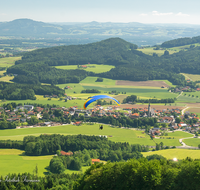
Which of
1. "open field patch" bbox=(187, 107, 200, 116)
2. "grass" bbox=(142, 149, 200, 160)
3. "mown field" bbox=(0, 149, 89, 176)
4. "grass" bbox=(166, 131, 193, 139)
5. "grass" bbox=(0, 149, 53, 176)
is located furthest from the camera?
"open field patch" bbox=(187, 107, 200, 116)

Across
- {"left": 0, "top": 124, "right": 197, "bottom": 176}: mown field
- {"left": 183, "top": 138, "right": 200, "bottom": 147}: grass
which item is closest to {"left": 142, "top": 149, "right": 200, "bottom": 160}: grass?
{"left": 0, "top": 124, "right": 197, "bottom": 176}: mown field

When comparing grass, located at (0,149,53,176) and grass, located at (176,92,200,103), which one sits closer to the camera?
grass, located at (0,149,53,176)

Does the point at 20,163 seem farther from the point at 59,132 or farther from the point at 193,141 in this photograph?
the point at 193,141

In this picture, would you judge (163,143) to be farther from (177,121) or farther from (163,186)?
(163,186)

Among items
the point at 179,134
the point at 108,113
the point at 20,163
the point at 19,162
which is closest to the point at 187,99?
the point at 108,113

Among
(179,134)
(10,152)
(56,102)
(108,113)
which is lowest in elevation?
(179,134)

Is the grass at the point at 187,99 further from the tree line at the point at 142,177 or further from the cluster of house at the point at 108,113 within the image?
the tree line at the point at 142,177

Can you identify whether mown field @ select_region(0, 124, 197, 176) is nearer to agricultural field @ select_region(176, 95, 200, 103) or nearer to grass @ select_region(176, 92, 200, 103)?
agricultural field @ select_region(176, 95, 200, 103)

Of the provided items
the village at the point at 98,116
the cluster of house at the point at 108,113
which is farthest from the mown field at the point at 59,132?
the cluster of house at the point at 108,113

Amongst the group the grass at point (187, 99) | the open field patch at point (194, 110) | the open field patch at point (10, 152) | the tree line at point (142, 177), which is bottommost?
the grass at point (187, 99)
